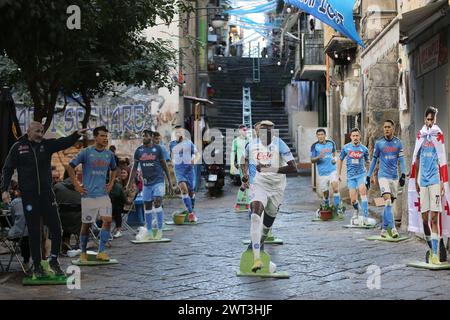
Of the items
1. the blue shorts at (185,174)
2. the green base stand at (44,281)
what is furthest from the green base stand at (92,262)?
the blue shorts at (185,174)

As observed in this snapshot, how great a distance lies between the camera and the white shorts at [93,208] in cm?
1048

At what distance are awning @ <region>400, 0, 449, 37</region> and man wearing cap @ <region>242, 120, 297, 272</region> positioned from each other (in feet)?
9.61

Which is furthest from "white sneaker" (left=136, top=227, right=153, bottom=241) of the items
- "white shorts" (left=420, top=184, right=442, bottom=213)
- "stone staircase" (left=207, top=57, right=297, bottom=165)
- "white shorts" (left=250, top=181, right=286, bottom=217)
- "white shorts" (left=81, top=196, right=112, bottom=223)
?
"stone staircase" (left=207, top=57, right=297, bottom=165)

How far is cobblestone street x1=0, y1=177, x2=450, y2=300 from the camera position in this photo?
8086mm

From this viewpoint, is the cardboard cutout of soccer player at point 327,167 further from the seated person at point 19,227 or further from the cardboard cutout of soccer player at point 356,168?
the seated person at point 19,227

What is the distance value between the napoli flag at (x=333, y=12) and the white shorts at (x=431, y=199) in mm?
6564

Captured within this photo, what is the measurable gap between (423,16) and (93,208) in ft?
18.2

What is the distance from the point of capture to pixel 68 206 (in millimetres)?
11398

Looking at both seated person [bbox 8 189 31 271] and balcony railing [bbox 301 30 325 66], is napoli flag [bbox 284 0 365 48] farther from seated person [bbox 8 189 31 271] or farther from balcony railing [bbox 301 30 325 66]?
balcony railing [bbox 301 30 325 66]

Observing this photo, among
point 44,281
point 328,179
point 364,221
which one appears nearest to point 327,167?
point 328,179

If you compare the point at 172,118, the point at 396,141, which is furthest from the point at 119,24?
the point at 172,118

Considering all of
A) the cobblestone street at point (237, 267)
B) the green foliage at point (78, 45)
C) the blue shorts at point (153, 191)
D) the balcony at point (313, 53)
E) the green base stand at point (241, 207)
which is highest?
the balcony at point (313, 53)
